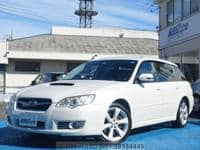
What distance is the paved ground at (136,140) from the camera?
7641 mm

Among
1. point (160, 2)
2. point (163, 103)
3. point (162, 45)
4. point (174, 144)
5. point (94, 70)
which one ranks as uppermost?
point (160, 2)

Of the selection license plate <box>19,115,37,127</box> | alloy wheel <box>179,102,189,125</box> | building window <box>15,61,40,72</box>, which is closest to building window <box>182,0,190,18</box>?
alloy wheel <box>179,102,189,125</box>

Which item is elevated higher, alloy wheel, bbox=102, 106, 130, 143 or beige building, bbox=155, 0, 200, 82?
beige building, bbox=155, 0, 200, 82

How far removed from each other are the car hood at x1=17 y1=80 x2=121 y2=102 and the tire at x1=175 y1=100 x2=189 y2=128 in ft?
8.33

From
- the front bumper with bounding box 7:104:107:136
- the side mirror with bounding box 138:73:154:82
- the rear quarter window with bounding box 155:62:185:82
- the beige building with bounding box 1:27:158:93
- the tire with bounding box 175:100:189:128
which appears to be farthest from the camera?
the beige building with bounding box 1:27:158:93

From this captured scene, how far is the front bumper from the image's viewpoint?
727cm

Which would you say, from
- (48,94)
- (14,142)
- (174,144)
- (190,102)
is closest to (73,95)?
(48,94)

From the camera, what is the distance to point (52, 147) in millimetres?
7543

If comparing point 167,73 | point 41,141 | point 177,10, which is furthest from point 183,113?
point 177,10

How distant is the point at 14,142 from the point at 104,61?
98.2 inches

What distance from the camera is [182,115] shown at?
1025 centimetres

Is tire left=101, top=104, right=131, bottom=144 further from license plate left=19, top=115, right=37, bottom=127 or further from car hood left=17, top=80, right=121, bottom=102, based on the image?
license plate left=19, top=115, right=37, bottom=127

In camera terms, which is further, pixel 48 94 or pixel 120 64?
pixel 120 64

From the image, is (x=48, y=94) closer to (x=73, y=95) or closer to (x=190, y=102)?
(x=73, y=95)
